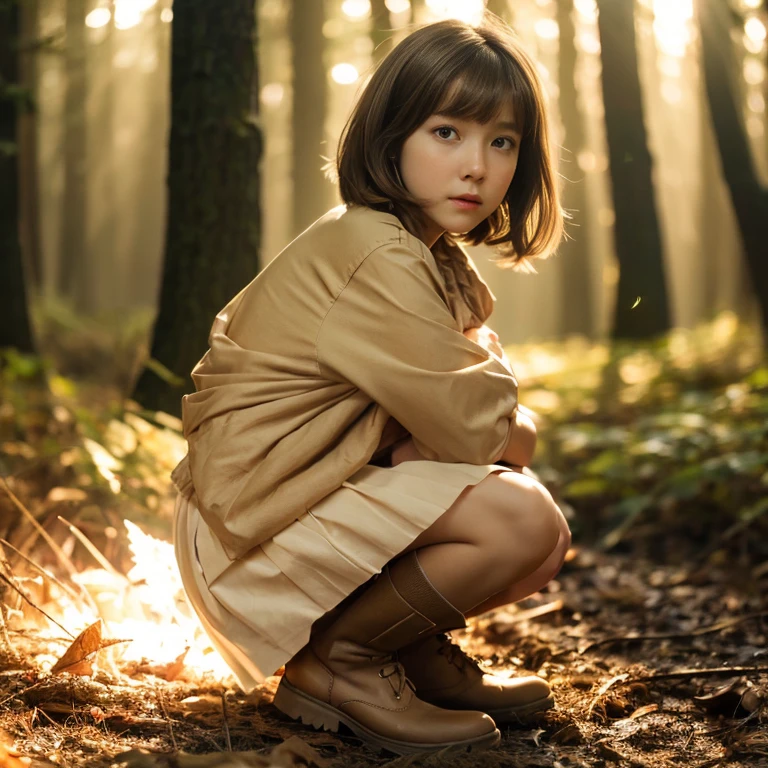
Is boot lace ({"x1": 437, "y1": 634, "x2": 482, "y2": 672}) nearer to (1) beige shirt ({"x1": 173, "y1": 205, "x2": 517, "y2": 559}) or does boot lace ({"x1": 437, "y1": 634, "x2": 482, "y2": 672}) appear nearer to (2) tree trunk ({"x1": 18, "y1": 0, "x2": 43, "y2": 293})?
(1) beige shirt ({"x1": 173, "y1": 205, "x2": 517, "y2": 559})

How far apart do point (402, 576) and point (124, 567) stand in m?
1.35

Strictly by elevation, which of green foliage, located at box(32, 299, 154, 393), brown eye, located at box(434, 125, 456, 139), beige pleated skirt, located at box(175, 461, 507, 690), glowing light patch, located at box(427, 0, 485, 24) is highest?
glowing light patch, located at box(427, 0, 485, 24)

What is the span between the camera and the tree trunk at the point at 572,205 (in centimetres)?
1285

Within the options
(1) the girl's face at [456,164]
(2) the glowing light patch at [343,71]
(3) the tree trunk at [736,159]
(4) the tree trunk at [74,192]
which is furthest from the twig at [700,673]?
(4) the tree trunk at [74,192]

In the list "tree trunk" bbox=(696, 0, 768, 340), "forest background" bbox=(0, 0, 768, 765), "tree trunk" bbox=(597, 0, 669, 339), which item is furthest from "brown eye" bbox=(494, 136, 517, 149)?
"tree trunk" bbox=(696, 0, 768, 340)

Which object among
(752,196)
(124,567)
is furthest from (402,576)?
(752,196)

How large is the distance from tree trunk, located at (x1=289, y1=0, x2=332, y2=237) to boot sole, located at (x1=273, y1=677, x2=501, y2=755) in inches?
340

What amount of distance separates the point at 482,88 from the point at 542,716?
1.64 metres

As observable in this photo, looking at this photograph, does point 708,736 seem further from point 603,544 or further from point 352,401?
point 603,544

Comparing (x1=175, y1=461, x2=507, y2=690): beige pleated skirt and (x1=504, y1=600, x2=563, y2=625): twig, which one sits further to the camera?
(x1=504, y1=600, x2=563, y2=625): twig

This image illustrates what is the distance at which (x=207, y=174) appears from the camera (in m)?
3.45

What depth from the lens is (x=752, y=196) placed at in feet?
22.3

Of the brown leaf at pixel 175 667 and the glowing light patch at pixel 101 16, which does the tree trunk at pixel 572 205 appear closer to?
the glowing light patch at pixel 101 16

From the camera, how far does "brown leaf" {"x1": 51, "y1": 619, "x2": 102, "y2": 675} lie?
213 centimetres
